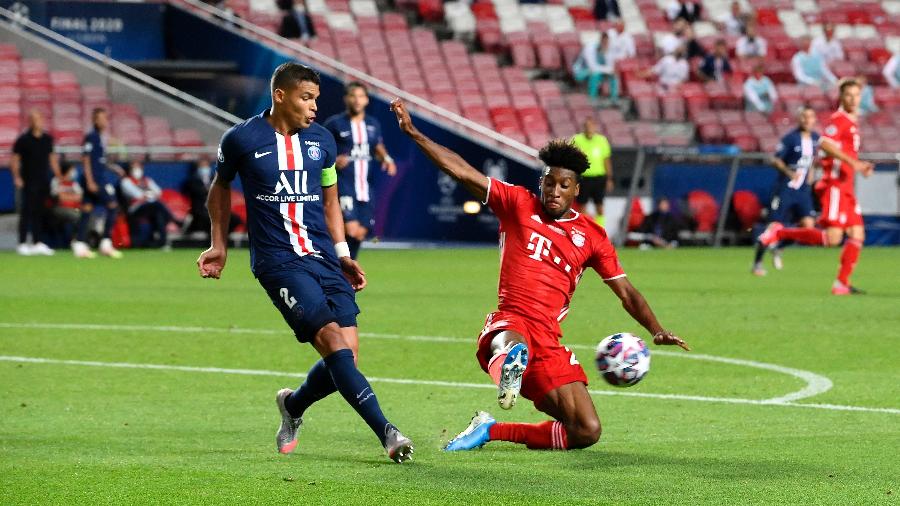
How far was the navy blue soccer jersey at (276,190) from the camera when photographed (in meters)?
7.60

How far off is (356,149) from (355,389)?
32.1 ft

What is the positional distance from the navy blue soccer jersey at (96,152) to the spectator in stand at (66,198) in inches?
69.7

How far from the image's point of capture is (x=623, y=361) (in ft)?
25.2

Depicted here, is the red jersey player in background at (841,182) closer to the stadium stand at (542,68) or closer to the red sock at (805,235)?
the red sock at (805,235)

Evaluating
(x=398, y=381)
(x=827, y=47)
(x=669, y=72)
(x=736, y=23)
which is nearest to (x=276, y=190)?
(x=398, y=381)

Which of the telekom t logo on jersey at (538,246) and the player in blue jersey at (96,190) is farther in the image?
the player in blue jersey at (96,190)

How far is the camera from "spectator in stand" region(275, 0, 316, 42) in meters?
30.7

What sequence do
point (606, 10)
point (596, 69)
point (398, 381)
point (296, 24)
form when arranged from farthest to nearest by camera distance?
point (606, 10)
point (596, 69)
point (296, 24)
point (398, 381)

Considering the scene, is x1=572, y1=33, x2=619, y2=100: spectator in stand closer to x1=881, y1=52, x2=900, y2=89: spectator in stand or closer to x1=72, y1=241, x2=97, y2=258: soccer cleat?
x1=881, y1=52, x2=900, y2=89: spectator in stand

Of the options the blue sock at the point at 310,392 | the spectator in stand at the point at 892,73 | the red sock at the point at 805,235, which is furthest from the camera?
the spectator in stand at the point at 892,73

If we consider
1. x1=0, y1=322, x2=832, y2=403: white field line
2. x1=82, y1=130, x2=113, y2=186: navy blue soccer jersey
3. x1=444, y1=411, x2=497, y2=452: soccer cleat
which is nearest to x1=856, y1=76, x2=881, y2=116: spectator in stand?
x1=82, y1=130, x2=113, y2=186: navy blue soccer jersey

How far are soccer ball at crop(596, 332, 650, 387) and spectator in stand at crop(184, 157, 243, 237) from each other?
63.9 feet

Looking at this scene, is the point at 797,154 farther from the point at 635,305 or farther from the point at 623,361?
the point at 623,361

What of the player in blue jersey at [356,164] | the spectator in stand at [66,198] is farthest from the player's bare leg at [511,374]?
the spectator in stand at [66,198]
